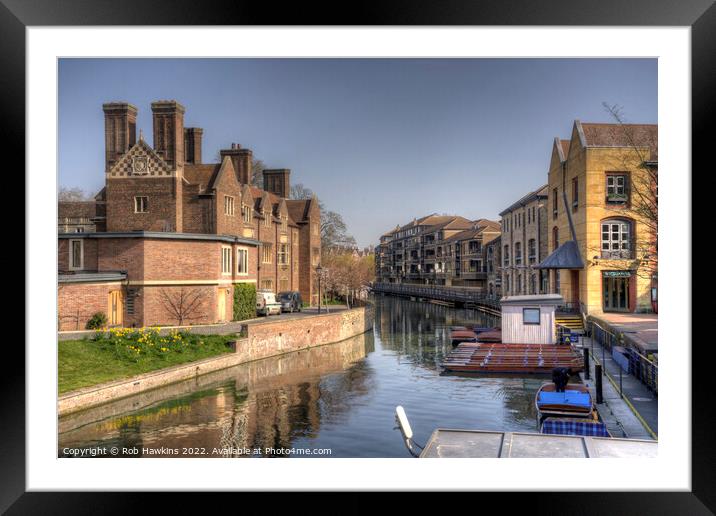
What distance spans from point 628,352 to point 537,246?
848 inches

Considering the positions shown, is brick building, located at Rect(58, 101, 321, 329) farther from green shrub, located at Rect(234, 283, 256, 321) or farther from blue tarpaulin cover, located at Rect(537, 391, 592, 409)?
blue tarpaulin cover, located at Rect(537, 391, 592, 409)

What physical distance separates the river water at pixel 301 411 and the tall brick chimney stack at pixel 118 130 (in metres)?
10.9

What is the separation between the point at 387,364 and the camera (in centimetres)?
2141

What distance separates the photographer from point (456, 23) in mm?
6184

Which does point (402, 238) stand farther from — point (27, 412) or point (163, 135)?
point (27, 412)

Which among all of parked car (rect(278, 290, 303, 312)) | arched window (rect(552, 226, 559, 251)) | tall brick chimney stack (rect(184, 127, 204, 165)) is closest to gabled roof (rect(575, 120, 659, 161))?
arched window (rect(552, 226, 559, 251))

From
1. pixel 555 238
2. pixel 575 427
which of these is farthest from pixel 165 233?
pixel 555 238

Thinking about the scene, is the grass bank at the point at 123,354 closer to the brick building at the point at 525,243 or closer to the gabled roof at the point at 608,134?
the gabled roof at the point at 608,134

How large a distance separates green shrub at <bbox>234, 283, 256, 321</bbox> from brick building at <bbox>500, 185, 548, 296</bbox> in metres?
14.6

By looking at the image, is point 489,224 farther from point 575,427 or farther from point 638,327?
point 575,427

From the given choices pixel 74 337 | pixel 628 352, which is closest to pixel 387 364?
pixel 628 352

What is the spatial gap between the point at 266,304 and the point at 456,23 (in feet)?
76.3

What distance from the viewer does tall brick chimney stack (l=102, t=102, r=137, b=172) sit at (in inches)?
960

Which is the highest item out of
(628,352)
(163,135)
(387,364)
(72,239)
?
(163,135)
